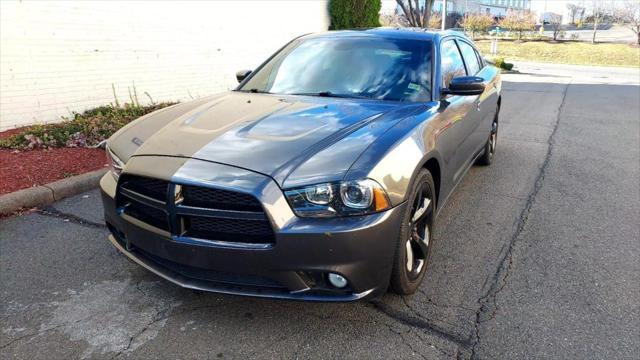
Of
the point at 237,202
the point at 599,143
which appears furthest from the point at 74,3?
the point at 599,143

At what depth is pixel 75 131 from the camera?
6309 millimetres

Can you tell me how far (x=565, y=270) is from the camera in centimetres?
328

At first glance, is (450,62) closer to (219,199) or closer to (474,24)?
(219,199)

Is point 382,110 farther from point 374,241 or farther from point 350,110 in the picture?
point 374,241

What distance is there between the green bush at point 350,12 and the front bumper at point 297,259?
463 inches

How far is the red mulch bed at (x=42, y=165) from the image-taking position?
479cm

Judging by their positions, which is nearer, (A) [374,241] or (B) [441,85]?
(A) [374,241]

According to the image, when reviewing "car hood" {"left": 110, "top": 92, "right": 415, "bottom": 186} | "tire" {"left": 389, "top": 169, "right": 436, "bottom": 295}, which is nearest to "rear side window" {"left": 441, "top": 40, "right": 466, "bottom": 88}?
"car hood" {"left": 110, "top": 92, "right": 415, "bottom": 186}

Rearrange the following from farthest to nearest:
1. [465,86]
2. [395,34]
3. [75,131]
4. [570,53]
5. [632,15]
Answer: [632,15] < [570,53] < [75,131] < [395,34] < [465,86]

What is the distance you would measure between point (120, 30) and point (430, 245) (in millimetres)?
6643

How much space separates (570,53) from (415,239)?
1451 inches

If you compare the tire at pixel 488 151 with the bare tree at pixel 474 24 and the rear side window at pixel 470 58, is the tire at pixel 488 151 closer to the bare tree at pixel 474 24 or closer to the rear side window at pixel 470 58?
the rear side window at pixel 470 58

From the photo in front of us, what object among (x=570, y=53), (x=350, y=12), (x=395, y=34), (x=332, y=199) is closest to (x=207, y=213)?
(x=332, y=199)

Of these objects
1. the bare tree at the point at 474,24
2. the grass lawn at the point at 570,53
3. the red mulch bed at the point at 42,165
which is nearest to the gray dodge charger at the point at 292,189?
the red mulch bed at the point at 42,165
